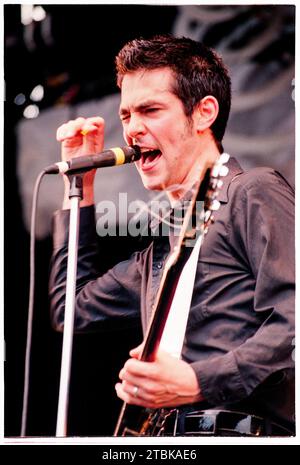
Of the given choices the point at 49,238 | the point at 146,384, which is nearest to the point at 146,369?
the point at 146,384

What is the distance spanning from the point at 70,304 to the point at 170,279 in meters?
0.35

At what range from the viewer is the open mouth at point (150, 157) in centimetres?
249

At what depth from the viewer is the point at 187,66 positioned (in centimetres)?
253

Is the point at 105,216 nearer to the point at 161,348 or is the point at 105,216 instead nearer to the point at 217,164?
the point at 161,348

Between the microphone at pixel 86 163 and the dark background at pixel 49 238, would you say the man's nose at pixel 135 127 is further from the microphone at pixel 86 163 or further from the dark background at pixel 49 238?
the microphone at pixel 86 163

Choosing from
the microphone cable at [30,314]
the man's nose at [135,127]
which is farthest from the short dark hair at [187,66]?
the microphone cable at [30,314]

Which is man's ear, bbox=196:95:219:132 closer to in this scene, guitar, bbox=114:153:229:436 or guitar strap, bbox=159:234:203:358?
guitar, bbox=114:153:229:436

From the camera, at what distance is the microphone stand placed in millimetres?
2275

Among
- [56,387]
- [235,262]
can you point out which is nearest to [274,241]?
[235,262]

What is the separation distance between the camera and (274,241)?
2393 mm

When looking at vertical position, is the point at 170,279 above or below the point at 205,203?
below

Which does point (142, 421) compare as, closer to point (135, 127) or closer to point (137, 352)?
point (137, 352)

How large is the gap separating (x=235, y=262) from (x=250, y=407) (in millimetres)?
475
